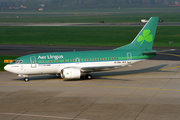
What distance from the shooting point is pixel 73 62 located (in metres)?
45.4

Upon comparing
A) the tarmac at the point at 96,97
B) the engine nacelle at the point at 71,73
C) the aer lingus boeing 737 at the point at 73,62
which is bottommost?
the tarmac at the point at 96,97

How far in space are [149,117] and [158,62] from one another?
32869mm

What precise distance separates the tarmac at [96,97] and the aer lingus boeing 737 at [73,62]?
5.34 feet

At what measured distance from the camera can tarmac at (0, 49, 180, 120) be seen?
2970 centimetres

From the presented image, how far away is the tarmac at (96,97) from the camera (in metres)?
29.7

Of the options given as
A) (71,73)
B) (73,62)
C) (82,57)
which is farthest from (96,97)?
(82,57)

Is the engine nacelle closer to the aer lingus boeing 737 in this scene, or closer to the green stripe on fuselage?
the aer lingus boeing 737

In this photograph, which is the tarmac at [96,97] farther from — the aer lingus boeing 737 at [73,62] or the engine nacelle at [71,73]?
the aer lingus boeing 737 at [73,62]

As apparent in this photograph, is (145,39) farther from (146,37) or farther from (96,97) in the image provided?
(96,97)

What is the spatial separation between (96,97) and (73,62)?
10.9 meters

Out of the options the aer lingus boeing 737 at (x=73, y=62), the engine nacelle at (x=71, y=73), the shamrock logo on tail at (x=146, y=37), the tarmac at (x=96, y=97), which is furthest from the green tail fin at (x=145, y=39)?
the engine nacelle at (x=71, y=73)

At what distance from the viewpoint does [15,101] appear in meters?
35.0

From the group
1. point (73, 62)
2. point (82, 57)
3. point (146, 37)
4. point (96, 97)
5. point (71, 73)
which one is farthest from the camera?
point (146, 37)

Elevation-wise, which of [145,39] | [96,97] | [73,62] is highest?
[145,39]
